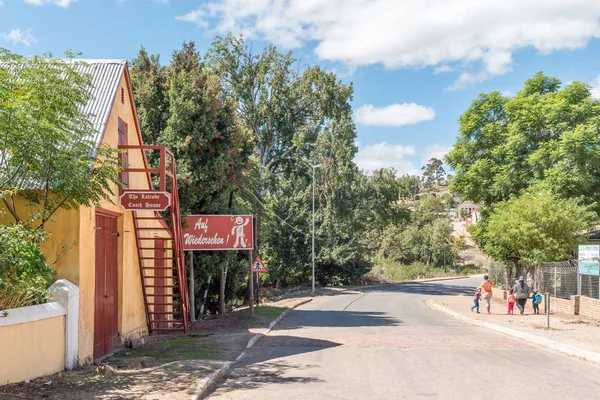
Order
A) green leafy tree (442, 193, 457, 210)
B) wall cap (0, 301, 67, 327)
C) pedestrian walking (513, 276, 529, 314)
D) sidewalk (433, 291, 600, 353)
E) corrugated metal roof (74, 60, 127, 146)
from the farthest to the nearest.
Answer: green leafy tree (442, 193, 457, 210)
pedestrian walking (513, 276, 529, 314)
sidewalk (433, 291, 600, 353)
corrugated metal roof (74, 60, 127, 146)
wall cap (0, 301, 67, 327)

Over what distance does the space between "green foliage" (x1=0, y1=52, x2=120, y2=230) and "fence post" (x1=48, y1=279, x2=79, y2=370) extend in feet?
3.99

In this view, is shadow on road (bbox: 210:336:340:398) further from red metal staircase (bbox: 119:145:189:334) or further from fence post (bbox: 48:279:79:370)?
red metal staircase (bbox: 119:145:189:334)

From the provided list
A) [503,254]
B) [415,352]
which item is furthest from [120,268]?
[503,254]

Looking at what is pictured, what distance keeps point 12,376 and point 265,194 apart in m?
42.7

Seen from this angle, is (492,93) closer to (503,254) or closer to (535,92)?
(535,92)

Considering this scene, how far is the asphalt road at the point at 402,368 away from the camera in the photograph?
924 centimetres

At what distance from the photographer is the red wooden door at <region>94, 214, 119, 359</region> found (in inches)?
482

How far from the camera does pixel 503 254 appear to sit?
111 ft

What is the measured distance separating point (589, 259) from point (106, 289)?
1700cm

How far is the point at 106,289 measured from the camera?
1303 centimetres

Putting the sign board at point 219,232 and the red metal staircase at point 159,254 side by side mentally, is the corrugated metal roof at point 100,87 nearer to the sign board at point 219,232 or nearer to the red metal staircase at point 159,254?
the red metal staircase at point 159,254

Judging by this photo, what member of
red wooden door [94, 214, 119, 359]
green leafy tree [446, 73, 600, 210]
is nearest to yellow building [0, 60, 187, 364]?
red wooden door [94, 214, 119, 359]

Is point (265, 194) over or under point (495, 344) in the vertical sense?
over

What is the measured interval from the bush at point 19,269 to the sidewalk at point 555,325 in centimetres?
1181
